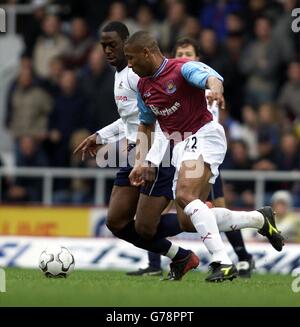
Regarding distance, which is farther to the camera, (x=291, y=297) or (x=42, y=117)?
(x=42, y=117)

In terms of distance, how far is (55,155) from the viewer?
1909cm

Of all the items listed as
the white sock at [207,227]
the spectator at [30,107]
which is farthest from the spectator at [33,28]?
the white sock at [207,227]

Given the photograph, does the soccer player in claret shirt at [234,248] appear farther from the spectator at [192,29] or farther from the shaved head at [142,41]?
the spectator at [192,29]

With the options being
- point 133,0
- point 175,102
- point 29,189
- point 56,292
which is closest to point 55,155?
point 29,189

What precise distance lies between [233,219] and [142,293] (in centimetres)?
163

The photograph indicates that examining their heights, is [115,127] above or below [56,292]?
above

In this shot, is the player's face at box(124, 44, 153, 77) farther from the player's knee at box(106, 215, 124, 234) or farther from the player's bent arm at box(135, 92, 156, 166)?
the player's knee at box(106, 215, 124, 234)

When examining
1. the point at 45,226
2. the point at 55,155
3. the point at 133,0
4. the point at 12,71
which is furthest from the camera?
the point at 12,71

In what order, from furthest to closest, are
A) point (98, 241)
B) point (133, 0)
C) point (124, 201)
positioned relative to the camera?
1. point (133, 0)
2. point (98, 241)
3. point (124, 201)

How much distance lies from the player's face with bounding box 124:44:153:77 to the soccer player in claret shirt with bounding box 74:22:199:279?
1.04m

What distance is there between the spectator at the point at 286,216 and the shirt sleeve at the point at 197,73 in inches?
254

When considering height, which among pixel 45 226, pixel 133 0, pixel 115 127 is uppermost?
pixel 133 0

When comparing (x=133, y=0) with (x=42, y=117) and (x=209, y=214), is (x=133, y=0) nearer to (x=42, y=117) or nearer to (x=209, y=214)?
(x=42, y=117)

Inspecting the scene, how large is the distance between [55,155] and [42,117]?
0.83 metres
